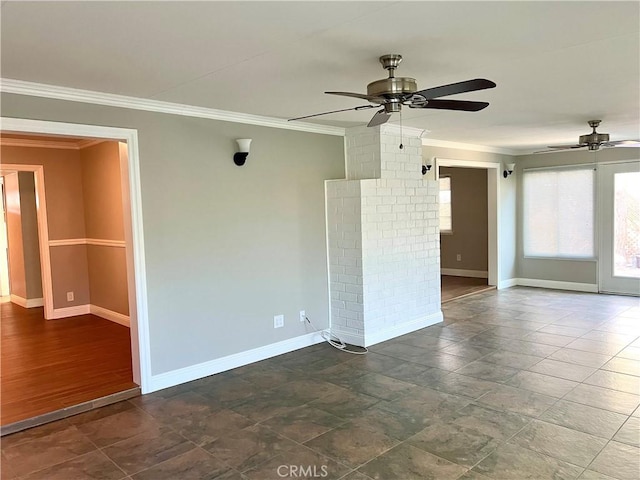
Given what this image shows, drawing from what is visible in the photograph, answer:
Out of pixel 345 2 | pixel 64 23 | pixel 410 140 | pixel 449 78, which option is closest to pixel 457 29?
pixel 345 2

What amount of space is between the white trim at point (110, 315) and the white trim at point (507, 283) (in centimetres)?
596

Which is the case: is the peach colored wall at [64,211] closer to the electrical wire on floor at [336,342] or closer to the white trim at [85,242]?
the white trim at [85,242]

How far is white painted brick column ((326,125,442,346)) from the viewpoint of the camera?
5.05 metres

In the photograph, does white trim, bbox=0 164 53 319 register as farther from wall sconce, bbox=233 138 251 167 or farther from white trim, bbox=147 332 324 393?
wall sconce, bbox=233 138 251 167

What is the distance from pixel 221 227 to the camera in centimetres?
436

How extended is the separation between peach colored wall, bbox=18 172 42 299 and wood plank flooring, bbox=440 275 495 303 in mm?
6228

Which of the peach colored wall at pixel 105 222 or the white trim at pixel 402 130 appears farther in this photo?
the peach colored wall at pixel 105 222

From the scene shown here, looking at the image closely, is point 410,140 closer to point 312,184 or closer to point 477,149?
point 312,184

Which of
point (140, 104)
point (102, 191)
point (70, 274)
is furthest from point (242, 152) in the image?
point (70, 274)

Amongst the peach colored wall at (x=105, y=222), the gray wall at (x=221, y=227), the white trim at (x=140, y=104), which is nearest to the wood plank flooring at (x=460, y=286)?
the gray wall at (x=221, y=227)

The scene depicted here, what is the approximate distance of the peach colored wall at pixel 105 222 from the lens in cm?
598

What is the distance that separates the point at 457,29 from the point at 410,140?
3.21 m

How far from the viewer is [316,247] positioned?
521 cm

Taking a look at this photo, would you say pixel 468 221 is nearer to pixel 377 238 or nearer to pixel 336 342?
pixel 377 238
